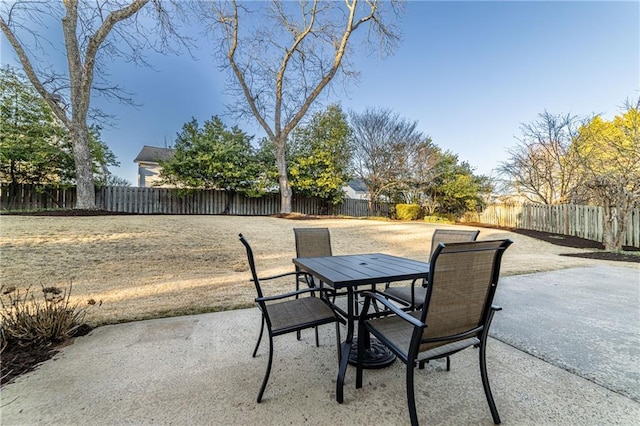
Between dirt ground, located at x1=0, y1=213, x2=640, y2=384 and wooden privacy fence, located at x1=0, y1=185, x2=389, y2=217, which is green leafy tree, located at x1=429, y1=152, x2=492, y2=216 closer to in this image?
wooden privacy fence, located at x1=0, y1=185, x2=389, y2=217

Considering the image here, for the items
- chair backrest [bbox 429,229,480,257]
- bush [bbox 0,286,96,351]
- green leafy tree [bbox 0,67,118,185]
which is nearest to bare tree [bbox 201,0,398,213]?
green leafy tree [bbox 0,67,118,185]

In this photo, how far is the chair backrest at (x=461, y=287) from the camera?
134cm

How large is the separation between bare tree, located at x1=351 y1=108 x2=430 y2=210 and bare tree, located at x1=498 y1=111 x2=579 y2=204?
160 inches

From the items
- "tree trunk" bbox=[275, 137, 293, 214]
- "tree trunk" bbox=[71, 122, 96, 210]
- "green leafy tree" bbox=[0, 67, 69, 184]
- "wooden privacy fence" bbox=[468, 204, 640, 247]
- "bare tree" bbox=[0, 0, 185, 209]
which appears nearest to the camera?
"bare tree" bbox=[0, 0, 185, 209]

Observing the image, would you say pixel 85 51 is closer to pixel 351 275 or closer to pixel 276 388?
pixel 351 275

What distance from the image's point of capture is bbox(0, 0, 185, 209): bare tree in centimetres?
782

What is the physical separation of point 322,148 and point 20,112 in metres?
12.0

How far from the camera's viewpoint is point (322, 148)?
15211 mm

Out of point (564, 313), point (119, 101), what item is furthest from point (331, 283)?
point (119, 101)

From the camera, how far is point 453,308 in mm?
1411

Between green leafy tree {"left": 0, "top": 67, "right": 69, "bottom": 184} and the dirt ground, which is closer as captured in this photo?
the dirt ground

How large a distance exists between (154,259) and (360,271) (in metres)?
4.77

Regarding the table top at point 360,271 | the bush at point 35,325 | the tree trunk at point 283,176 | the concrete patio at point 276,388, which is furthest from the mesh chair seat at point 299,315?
the tree trunk at point 283,176

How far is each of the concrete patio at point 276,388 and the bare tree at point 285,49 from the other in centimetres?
1051
